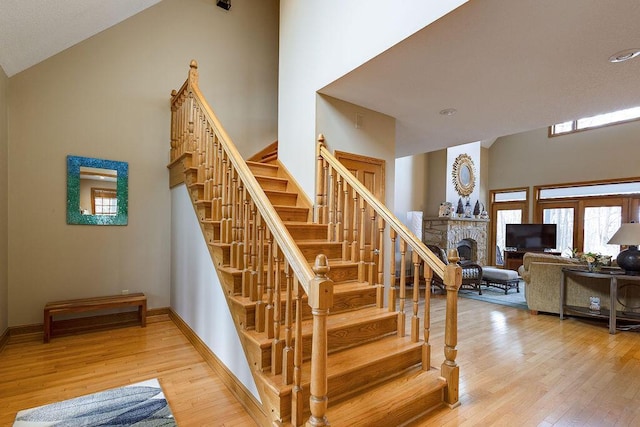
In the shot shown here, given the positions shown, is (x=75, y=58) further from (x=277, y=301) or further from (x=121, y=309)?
(x=277, y=301)

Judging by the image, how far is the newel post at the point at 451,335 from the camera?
2.19 metres

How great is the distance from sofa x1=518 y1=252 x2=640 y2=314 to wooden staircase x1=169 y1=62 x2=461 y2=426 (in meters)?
3.23

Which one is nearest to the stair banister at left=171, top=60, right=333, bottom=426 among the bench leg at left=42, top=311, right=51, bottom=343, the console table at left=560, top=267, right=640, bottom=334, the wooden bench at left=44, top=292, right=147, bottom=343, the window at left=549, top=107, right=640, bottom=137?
the wooden bench at left=44, top=292, right=147, bottom=343

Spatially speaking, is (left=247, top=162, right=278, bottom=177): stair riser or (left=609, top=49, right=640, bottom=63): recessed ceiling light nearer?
(left=609, top=49, right=640, bottom=63): recessed ceiling light

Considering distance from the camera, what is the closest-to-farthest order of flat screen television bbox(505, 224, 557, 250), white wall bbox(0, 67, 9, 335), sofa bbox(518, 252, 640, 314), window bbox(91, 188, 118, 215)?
white wall bbox(0, 67, 9, 335) < window bbox(91, 188, 118, 215) < sofa bbox(518, 252, 640, 314) < flat screen television bbox(505, 224, 557, 250)

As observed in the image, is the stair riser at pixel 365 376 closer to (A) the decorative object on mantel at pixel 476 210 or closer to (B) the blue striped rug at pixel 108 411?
(B) the blue striped rug at pixel 108 411

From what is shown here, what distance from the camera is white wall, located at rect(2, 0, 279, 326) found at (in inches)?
132

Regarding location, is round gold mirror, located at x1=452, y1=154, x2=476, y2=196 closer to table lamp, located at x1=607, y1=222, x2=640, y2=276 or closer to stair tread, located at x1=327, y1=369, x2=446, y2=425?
table lamp, located at x1=607, y1=222, x2=640, y2=276

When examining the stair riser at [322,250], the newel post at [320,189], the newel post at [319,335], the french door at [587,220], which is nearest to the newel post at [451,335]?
the newel post at [319,335]

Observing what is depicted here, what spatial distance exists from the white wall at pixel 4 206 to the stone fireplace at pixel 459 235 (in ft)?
26.0

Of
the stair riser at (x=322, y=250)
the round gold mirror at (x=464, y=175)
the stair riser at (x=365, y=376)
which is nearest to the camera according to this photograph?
the stair riser at (x=365, y=376)

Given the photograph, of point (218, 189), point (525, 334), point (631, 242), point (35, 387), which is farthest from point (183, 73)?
point (631, 242)

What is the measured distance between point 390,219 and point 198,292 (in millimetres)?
1972

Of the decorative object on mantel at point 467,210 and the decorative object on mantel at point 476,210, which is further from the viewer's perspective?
the decorative object on mantel at point 476,210
